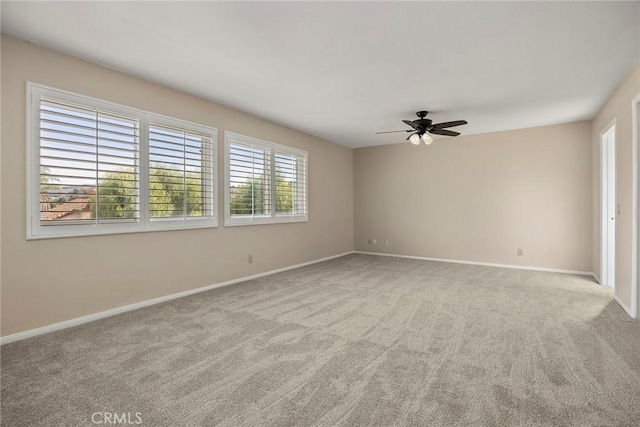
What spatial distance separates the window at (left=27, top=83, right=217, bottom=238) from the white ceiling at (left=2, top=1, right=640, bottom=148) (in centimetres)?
53

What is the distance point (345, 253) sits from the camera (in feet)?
25.1

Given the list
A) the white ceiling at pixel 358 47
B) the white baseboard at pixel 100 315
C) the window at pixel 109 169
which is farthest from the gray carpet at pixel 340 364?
the white ceiling at pixel 358 47

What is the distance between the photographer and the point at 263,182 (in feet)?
17.7

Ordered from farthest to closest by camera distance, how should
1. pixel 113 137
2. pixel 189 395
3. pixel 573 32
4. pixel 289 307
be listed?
pixel 289 307 → pixel 113 137 → pixel 573 32 → pixel 189 395

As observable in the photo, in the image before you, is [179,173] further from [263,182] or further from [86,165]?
[263,182]

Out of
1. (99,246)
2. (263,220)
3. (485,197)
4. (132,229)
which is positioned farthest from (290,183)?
(485,197)

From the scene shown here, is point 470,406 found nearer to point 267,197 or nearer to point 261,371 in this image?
point 261,371

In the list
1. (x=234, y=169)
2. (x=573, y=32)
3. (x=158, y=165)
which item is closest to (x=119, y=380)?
(x=158, y=165)

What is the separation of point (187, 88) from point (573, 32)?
13.2 feet

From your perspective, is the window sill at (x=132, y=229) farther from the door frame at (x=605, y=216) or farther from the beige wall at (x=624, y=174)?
the door frame at (x=605, y=216)

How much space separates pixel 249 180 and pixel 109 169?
2.06 m

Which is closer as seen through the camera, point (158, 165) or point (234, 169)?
point (158, 165)

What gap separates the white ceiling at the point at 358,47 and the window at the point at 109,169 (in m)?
0.53

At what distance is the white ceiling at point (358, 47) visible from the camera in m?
2.36
